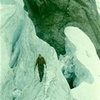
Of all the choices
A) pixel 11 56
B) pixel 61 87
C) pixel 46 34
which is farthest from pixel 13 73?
pixel 46 34

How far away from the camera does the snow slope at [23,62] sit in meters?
7.31

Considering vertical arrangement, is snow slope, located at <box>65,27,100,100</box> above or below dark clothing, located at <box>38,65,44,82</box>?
below

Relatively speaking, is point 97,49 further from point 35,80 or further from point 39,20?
point 35,80

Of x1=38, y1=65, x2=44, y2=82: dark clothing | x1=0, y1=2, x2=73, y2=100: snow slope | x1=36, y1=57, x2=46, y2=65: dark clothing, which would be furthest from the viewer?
x1=36, y1=57, x2=46, y2=65: dark clothing

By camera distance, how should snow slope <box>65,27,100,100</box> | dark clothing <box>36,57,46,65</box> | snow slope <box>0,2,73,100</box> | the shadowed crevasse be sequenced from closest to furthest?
snow slope <box>0,2,73,100</box> < dark clothing <box>36,57,46,65</box> < snow slope <box>65,27,100,100</box> < the shadowed crevasse

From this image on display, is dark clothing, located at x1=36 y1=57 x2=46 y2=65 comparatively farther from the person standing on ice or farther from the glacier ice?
the glacier ice

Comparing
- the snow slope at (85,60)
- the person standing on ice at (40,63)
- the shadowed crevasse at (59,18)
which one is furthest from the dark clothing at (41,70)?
the shadowed crevasse at (59,18)

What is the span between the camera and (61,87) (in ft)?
24.4

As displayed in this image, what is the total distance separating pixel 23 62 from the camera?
8102mm

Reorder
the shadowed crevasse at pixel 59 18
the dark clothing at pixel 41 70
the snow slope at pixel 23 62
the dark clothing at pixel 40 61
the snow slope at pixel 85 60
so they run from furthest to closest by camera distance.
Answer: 1. the shadowed crevasse at pixel 59 18
2. the snow slope at pixel 85 60
3. the dark clothing at pixel 40 61
4. the dark clothing at pixel 41 70
5. the snow slope at pixel 23 62

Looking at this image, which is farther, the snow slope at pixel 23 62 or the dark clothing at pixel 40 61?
the dark clothing at pixel 40 61

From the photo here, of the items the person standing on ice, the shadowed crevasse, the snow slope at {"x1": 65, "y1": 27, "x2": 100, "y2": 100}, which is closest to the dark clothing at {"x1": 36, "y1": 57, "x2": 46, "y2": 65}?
the person standing on ice

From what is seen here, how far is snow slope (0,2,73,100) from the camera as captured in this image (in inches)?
288

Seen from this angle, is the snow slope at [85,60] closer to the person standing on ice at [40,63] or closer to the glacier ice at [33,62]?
the glacier ice at [33,62]
